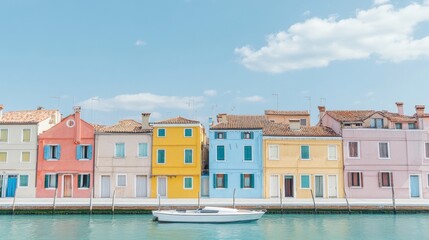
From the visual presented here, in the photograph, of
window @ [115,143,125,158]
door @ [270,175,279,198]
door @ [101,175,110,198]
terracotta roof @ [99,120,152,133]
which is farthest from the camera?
terracotta roof @ [99,120,152,133]

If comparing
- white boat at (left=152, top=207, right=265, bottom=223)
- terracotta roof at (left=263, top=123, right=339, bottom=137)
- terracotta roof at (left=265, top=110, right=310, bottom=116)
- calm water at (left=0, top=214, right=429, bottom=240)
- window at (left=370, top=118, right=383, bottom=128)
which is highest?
terracotta roof at (left=265, top=110, right=310, bottom=116)

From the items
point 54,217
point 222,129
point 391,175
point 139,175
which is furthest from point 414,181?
point 54,217

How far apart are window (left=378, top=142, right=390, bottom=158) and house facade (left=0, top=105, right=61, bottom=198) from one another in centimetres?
2921

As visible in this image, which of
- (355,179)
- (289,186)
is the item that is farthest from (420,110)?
(289,186)

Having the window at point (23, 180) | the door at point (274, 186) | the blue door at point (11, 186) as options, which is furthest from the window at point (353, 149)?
the blue door at point (11, 186)

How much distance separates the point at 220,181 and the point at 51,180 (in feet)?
47.0

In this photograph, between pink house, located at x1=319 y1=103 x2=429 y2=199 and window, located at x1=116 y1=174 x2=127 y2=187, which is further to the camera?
window, located at x1=116 y1=174 x2=127 y2=187

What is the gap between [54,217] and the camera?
29812 millimetres

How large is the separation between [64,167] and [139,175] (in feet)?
21.0

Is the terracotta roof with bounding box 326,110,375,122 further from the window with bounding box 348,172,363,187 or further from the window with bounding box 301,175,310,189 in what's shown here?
the window with bounding box 301,175,310,189

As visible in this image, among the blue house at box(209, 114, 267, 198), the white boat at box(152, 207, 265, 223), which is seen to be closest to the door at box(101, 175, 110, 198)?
the blue house at box(209, 114, 267, 198)

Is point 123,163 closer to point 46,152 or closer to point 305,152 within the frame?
point 46,152

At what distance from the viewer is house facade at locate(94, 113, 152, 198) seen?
37.4m

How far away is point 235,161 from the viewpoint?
37219mm
